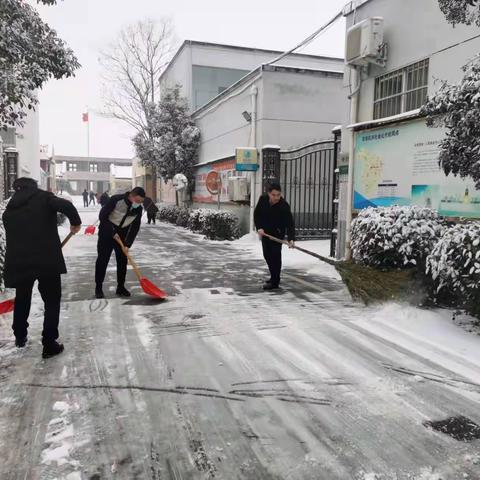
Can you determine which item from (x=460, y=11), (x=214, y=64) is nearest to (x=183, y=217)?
(x=214, y=64)

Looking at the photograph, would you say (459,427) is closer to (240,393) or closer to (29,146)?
(240,393)

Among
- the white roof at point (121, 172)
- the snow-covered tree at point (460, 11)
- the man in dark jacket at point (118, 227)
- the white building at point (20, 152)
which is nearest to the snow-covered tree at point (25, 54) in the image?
the man in dark jacket at point (118, 227)

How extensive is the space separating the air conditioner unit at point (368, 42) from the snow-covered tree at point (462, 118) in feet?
13.1

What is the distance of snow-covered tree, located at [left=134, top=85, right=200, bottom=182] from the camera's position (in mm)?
20875

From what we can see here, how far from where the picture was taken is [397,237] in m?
5.46

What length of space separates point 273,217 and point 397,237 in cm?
225

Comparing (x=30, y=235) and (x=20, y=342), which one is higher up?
(x=30, y=235)

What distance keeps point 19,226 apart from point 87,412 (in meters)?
1.76

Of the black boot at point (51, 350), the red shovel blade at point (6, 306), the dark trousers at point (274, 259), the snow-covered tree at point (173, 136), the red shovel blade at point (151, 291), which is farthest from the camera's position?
the snow-covered tree at point (173, 136)

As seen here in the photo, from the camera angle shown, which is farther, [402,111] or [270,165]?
[270,165]

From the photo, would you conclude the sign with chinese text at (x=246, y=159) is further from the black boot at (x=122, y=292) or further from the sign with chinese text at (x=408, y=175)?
the black boot at (x=122, y=292)

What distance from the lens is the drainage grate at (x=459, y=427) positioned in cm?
280

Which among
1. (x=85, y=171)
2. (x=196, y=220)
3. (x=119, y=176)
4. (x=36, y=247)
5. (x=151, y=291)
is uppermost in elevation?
(x=85, y=171)

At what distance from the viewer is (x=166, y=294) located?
6.47m
